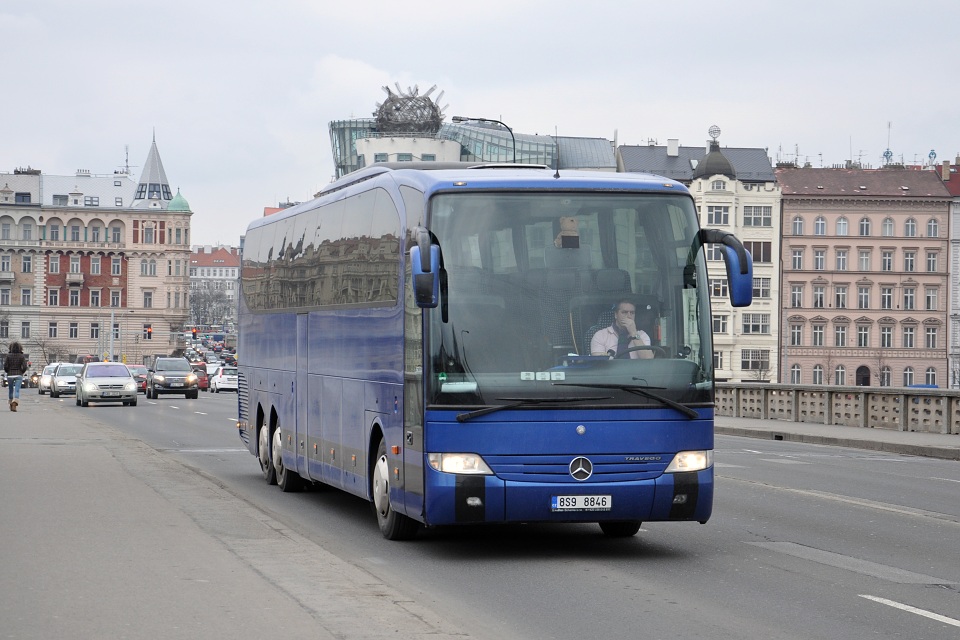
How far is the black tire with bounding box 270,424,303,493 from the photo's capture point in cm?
1809

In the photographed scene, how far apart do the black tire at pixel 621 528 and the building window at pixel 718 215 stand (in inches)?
3825

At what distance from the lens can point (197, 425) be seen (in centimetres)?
3581

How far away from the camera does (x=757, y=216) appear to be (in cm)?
11025

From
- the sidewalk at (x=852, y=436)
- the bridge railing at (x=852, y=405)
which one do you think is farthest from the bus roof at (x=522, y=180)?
the bridge railing at (x=852, y=405)

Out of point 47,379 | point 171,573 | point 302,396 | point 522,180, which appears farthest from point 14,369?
point 171,573

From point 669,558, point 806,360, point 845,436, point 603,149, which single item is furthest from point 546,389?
point 603,149

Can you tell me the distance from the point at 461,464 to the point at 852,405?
90.5 ft

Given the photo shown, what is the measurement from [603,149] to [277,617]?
125 m

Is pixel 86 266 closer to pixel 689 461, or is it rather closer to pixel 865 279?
pixel 865 279

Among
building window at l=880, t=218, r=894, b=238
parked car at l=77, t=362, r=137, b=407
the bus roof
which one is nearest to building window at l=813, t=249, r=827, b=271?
building window at l=880, t=218, r=894, b=238

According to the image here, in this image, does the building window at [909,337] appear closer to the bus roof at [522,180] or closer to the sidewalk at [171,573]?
the sidewalk at [171,573]

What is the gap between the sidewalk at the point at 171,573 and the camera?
8352mm

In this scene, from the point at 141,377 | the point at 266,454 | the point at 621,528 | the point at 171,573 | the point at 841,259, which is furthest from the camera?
the point at 841,259

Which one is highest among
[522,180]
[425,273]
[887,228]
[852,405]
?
[887,228]
